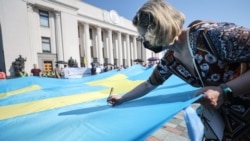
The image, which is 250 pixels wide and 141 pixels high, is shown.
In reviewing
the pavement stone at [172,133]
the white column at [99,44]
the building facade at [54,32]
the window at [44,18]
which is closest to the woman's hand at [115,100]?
the pavement stone at [172,133]

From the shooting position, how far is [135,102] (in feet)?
4.57

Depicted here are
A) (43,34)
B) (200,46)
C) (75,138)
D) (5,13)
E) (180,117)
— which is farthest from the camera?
(43,34)

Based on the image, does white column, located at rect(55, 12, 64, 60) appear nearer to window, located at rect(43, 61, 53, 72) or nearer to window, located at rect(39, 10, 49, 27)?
window, located at rect(39, 10, 49, 27)

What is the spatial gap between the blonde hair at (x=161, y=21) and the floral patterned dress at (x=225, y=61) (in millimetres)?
91

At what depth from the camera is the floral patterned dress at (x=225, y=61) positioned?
77 cm

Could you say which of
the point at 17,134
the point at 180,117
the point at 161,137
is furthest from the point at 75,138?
the point at 180,117

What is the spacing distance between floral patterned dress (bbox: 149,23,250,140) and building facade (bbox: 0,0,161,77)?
16903 mm

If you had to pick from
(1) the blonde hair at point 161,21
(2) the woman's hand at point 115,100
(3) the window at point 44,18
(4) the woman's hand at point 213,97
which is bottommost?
(2) the woman's hand at point 115,100

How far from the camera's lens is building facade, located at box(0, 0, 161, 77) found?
17094 millimetres

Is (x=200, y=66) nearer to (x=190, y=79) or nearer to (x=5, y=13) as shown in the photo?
(x=190, y=79)

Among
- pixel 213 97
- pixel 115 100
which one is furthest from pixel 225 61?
pixel 115 100

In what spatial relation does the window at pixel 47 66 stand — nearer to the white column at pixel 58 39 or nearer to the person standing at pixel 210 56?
the white column at pixel 58 39

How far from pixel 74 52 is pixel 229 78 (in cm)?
2301

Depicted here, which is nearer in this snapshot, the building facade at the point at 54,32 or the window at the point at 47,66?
the building facade at the point at 54,32
